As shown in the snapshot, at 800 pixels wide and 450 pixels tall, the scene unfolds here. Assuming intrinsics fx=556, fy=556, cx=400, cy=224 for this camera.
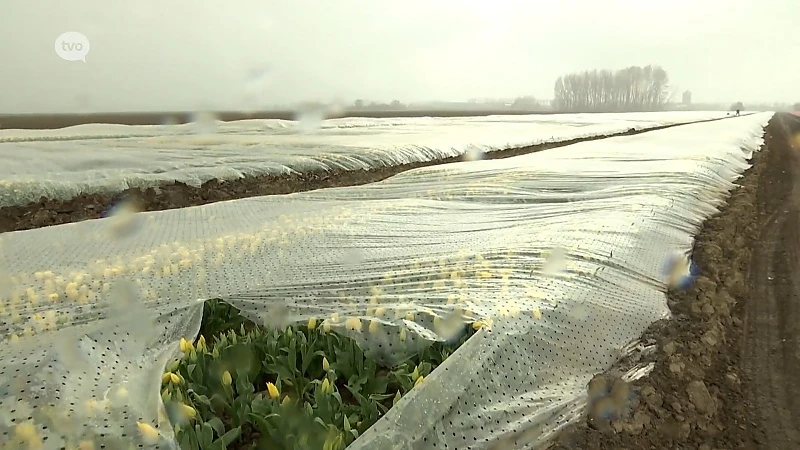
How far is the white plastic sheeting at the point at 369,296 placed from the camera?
1607 mm

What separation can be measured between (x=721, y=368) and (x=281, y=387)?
6.76 ft

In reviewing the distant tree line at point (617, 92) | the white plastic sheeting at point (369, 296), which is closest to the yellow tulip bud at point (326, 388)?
the white plastic sheeting at point (369, 296)

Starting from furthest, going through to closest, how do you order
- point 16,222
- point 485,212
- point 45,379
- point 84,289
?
point 16,222 → point 485,212 → point 84,289 → point 45,379

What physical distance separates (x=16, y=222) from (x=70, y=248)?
333 cm

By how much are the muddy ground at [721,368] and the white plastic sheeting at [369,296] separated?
0.16 metres

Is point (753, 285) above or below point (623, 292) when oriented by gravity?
below

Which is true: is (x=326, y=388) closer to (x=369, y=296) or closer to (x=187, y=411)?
(x=187, y=411)

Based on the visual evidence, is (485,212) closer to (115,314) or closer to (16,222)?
(115,314)

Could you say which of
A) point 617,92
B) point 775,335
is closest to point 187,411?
point 775,335

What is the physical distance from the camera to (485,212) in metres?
4.31

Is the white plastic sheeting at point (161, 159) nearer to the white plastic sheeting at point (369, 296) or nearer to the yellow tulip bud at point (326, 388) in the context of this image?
the white plastic sheeting at point (369, 296)

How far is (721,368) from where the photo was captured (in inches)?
104

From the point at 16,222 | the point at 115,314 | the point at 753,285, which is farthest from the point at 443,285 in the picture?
the point at 16,222

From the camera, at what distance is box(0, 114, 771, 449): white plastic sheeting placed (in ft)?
5.27
